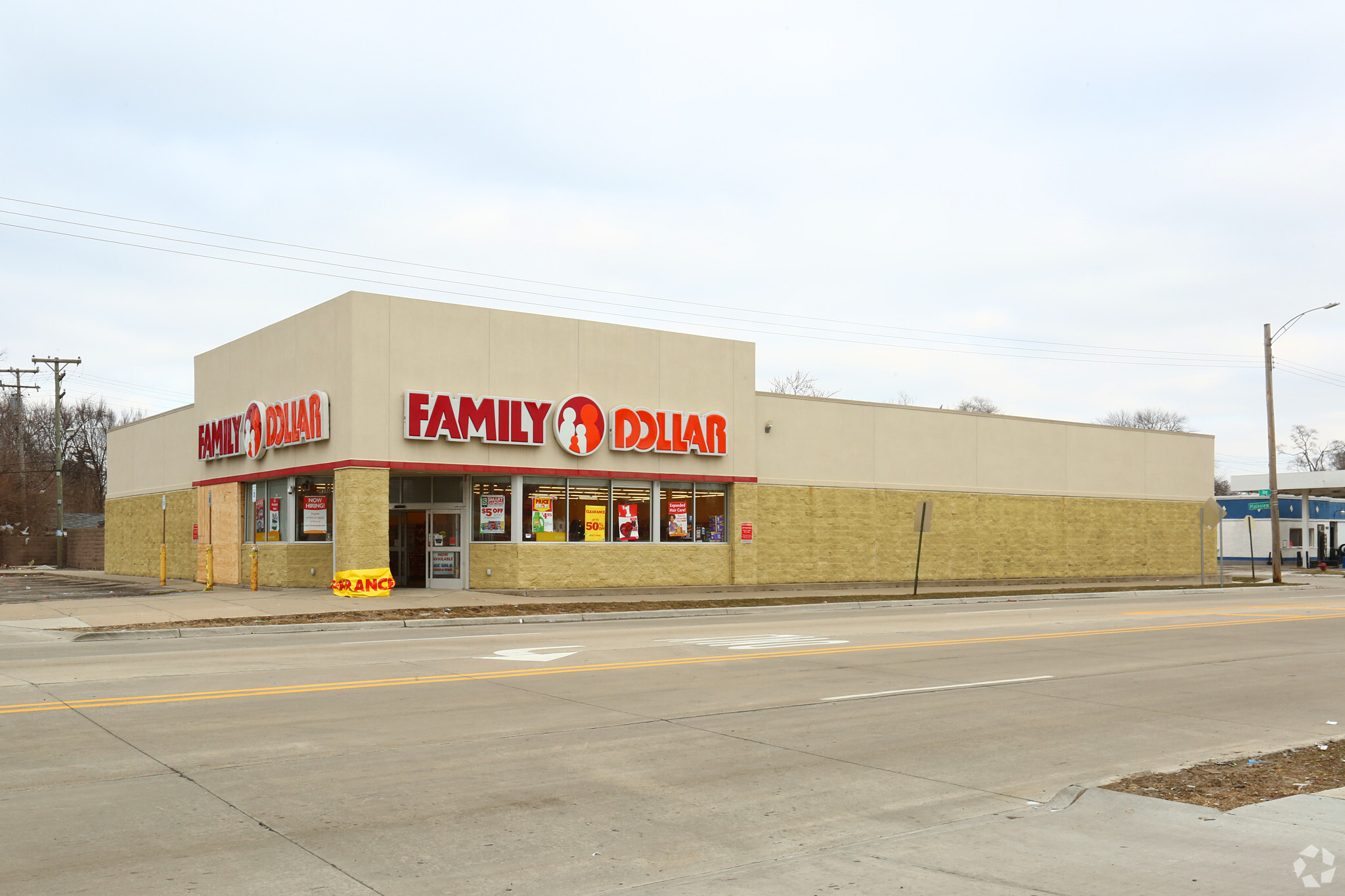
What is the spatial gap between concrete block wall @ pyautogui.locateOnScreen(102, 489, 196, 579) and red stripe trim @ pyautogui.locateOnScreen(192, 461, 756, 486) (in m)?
3.10

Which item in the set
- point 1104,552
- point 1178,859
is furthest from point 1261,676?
point 1104,552

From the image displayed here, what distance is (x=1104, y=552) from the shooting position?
41.5m

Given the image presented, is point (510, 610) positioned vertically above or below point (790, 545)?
below

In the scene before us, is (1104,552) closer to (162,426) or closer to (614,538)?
(614,538)

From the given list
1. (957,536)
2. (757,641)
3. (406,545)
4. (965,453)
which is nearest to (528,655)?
(757,641)

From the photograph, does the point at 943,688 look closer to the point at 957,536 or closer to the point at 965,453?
the point at 957,536

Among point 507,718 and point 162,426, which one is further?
point 162,426

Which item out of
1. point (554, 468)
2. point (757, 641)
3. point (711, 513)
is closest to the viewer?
point (757, 641)

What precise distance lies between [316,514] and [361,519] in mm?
2847

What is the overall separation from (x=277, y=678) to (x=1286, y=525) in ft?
221

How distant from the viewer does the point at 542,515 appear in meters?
28.5

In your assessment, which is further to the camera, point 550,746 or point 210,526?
point 210,526

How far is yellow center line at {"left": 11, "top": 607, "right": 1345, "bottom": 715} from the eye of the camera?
10742mm

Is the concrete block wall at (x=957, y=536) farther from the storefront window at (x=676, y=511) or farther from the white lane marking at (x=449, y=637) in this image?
the white lane marking at (x=449, y=637)
